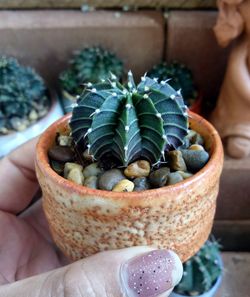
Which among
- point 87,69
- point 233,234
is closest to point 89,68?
point 87,69

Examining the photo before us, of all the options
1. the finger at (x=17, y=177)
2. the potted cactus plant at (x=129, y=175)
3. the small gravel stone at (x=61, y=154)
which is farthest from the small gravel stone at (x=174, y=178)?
the finger at (x=17, y=177)

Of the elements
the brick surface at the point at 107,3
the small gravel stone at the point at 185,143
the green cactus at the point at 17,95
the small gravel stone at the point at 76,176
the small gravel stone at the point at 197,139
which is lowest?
the green cactus at the point at 17,95

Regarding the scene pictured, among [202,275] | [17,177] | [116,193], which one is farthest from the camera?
[202,275]

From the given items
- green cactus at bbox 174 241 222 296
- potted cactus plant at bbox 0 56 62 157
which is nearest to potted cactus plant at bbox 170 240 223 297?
green cactus at bbox 174 241 222 296

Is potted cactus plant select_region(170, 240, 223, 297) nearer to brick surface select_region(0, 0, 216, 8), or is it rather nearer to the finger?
the finger

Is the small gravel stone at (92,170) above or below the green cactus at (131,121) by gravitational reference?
below

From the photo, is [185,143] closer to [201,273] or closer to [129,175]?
[129,175]

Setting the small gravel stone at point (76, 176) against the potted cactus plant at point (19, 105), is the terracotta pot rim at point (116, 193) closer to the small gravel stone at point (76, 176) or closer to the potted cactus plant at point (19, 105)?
the small gravel stone at point (76, 176)
